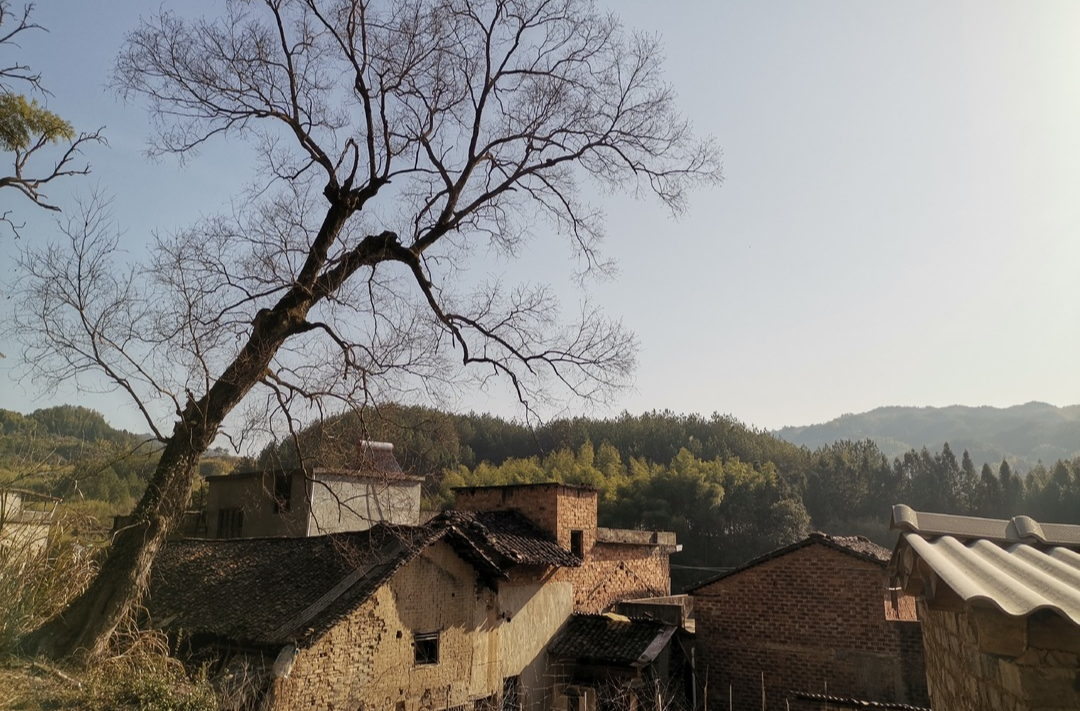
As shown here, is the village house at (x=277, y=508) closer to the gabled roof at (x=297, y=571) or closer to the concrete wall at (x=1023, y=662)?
the gabled roof at (x=297, y=571)

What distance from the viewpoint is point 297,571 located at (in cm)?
1337

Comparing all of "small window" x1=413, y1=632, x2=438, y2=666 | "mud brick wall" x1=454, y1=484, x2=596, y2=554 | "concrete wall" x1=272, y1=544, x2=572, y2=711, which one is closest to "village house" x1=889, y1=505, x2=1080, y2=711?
"concrete wall" x1=272, y1=544, x2=572, y2=711

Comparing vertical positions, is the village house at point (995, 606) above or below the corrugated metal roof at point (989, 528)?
below

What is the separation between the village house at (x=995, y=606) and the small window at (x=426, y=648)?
916 centimetres

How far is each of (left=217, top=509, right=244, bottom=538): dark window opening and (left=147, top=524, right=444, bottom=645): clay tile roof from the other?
4567mm

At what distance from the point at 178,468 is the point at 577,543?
1190cm

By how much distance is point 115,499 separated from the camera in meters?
8.13

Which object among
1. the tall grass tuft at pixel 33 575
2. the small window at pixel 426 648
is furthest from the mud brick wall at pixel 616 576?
the tall grass tuft at pixel 33 575

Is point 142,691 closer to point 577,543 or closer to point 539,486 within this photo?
point 539,486

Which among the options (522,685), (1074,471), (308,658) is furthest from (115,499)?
(1074,471)

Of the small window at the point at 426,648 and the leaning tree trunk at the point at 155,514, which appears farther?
the small window at the point at 426,648

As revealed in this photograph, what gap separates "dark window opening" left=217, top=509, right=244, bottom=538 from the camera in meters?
20.3

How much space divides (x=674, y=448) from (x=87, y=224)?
5101 cm

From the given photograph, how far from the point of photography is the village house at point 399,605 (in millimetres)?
10859
